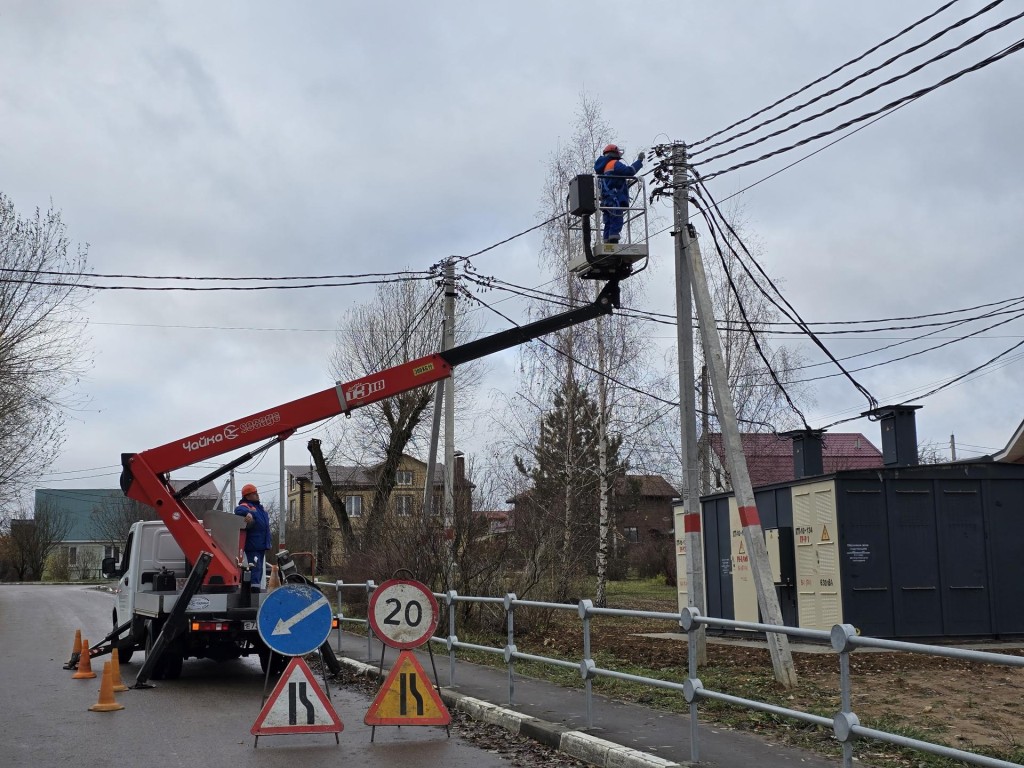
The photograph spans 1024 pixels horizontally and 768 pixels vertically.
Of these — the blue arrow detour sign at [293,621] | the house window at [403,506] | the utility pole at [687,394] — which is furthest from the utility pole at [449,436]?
the blue arrow detour sign at [293,621]

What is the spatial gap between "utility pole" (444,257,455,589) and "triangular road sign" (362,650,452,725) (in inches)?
331

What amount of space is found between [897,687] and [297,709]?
21.8 ft

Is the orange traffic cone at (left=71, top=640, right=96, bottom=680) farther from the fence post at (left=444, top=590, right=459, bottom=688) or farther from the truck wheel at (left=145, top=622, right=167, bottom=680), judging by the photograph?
the fence post at (left=444, top=590, right=459, bottom=688)

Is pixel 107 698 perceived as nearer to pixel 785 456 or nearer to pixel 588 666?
pixel 588 666

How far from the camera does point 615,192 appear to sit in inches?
513

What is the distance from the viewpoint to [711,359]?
40.9 feet

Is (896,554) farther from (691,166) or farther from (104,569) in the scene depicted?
(104,569)

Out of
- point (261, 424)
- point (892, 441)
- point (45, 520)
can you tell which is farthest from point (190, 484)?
point (45, 520)

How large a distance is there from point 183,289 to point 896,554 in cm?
1453

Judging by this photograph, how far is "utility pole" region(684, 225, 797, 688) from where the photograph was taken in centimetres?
1165

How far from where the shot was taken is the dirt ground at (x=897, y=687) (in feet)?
29.3

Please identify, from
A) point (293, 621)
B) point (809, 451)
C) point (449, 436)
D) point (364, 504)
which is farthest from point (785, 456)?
point (293, 621)

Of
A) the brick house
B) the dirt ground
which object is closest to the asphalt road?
the dirt ground

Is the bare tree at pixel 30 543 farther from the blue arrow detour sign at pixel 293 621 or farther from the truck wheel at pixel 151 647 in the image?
the blue arrow detour sign at pixel 293 621
